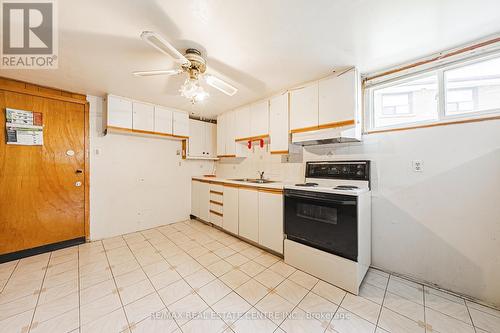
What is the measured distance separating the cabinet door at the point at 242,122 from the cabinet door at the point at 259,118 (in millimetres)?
102

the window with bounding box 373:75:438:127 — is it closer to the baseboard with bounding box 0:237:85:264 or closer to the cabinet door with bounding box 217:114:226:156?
the cabinet door with bounding box 217:114:226:156

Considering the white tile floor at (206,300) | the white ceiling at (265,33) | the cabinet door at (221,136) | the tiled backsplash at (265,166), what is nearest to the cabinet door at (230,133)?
the cabinet door at (221,136)

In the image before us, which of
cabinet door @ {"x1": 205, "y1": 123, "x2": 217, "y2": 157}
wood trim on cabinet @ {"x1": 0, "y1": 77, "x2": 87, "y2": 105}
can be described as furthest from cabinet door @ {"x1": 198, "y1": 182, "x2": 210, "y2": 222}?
wood trim on cabinet @ {"x1": 0, "y1": 77, "x2": 87, "y2": 105}

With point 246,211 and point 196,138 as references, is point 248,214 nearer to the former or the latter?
point 246,211

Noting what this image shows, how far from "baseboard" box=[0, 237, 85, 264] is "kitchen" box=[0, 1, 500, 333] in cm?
1

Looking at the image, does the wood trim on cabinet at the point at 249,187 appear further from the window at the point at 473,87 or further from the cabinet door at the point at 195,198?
the window at the point at 473,87

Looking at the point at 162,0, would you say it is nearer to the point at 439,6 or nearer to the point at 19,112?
the point at 439,6

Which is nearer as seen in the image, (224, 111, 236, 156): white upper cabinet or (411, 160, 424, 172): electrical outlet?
(411, 160, 424, 172): electrical outlet

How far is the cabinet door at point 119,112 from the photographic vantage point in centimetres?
275

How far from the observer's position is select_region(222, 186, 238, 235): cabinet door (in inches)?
114

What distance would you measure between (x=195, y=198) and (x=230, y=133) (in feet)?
5.16

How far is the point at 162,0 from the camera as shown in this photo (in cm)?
120

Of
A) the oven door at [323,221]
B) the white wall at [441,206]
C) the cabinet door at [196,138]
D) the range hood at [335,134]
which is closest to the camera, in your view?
the white wall at [441,206]

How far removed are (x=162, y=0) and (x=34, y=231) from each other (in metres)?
3.28
